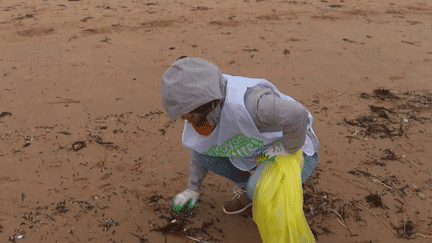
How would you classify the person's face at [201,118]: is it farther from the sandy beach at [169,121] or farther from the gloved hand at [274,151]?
the sandy beach at [169,121]

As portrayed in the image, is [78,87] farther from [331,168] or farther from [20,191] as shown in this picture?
[331,168]

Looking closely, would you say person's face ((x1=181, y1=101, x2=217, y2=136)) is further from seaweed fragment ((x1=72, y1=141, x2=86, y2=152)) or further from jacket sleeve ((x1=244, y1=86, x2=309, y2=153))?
seaweed fragment ((x1=72, y1=141, x2=86, y2=152))

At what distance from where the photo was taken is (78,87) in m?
3.40

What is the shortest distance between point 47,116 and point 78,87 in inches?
22.0

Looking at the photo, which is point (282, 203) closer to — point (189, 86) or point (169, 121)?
point (189, 86)

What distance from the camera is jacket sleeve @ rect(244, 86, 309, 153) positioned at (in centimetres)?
137

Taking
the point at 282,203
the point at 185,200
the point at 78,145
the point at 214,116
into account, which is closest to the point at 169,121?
the point at 78,145

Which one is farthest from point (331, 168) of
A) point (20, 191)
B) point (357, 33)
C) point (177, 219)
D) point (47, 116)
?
point (357, 33)

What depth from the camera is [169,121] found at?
291 cm

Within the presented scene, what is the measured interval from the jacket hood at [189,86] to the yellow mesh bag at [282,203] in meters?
0.50

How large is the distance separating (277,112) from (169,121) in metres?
1.68

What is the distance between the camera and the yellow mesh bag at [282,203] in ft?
Answer: 5.03

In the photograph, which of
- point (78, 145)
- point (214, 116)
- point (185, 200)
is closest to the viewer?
point (214, 116)

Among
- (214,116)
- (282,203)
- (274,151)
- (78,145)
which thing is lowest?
(78,145)
